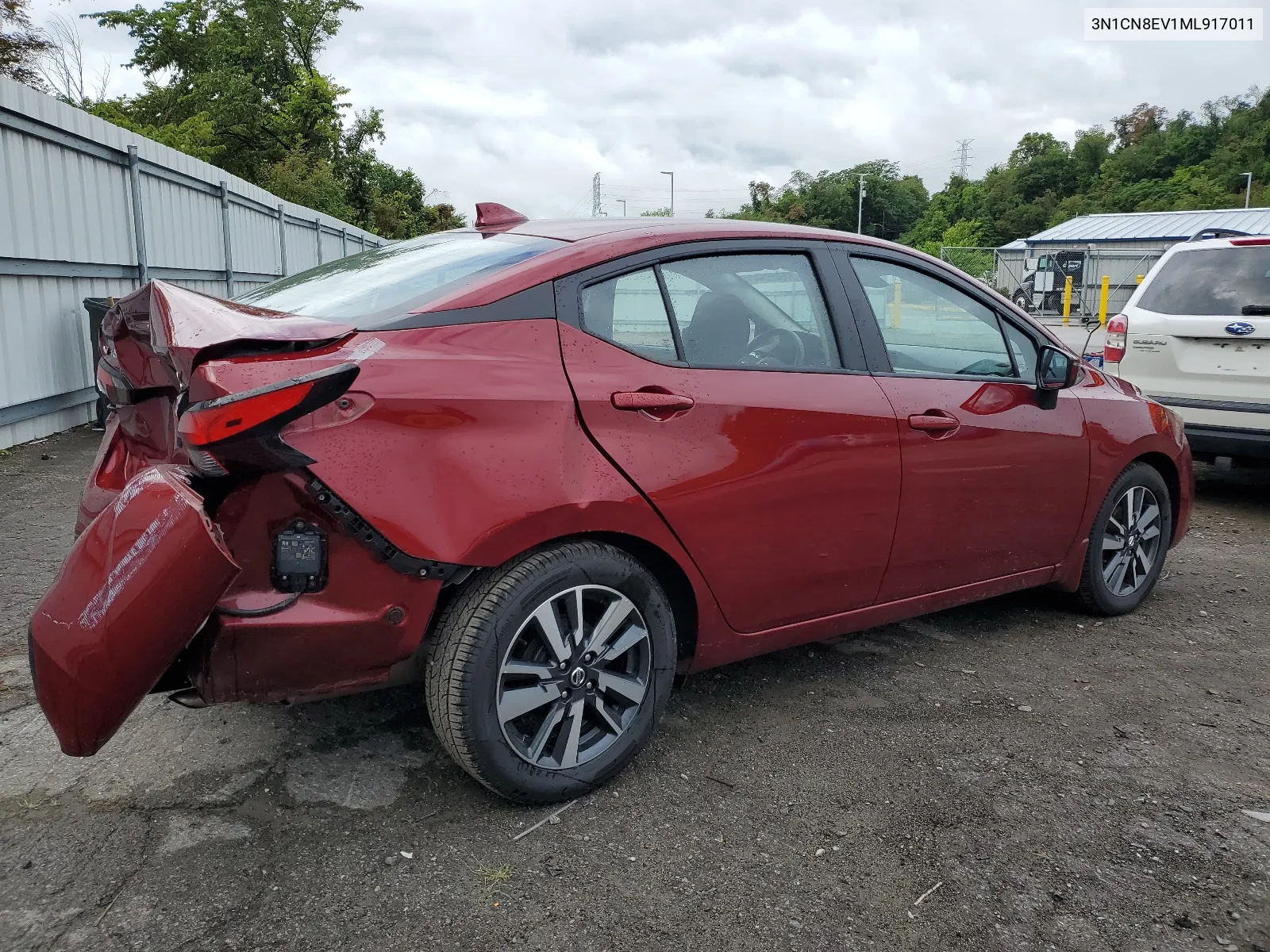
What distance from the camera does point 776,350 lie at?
317 cm

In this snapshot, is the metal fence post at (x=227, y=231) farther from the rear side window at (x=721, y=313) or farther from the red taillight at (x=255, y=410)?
the red taillight at (x=255, y=410)

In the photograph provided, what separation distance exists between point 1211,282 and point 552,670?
5.94 meters

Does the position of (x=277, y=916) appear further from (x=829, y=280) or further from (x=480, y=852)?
(x=829, y=280)

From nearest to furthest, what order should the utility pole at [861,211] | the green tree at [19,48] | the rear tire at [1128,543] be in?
the rear tire at [1128,543], the green tree at [19,48], the utility pole at [861,211]

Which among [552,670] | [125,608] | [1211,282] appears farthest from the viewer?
[1211,282]

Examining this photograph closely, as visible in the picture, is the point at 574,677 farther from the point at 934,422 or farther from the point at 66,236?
the point at 66,236

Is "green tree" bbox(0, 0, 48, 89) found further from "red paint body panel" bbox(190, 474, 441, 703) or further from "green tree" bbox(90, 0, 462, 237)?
"red paint body panel" bbox(190, 474, 441, 703)

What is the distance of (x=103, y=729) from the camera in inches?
87.0

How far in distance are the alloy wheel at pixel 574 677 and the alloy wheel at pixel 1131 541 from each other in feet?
8.12

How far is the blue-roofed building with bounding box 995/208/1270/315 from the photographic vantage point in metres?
34.6

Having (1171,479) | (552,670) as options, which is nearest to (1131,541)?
(1171,479)

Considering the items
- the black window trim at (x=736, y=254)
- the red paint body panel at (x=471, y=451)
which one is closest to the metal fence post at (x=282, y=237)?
the black window trim at (x=736, y=254)

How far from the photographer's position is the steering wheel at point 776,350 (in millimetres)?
3105

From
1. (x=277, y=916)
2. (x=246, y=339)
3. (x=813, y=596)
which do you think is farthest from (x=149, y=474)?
(x=813, y=596)
